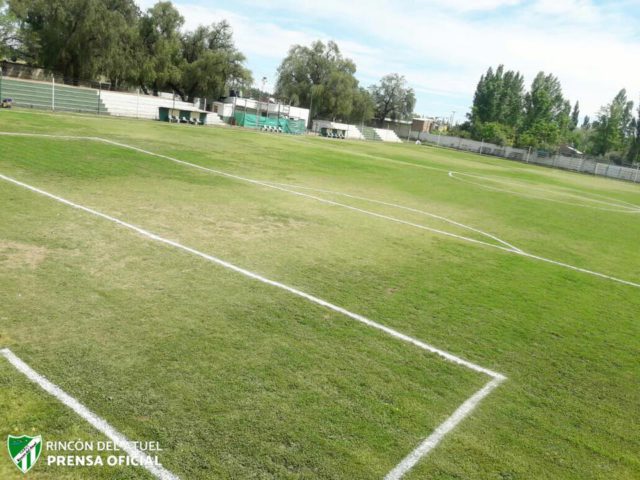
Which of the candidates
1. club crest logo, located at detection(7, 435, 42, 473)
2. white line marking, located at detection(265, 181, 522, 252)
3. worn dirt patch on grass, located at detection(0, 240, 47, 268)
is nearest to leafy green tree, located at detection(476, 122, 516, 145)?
white line marking, located at detection(265, 181, 522, 252)

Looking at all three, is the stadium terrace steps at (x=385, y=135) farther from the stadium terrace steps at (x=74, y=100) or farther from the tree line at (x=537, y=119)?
the stadium terrace steps at (x=74, y=100)

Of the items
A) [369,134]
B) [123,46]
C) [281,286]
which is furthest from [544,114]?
[281,286]

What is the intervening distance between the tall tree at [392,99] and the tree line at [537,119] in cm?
1385

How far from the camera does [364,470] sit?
4020mm

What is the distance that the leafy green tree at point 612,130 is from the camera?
3442 inches

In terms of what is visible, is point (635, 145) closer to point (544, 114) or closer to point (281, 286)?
point (544, 114)

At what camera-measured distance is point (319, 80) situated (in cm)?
8625

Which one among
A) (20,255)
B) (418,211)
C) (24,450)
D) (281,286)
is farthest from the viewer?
(418,211)

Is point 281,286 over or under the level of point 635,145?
under

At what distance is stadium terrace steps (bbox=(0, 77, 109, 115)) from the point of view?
35219 millimetres

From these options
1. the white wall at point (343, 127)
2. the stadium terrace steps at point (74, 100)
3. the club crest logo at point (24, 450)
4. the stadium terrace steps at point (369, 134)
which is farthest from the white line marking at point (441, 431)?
the stadium terrace steps at point (369, 134)

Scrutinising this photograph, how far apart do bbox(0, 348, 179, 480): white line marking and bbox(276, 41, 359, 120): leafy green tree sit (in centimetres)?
8189

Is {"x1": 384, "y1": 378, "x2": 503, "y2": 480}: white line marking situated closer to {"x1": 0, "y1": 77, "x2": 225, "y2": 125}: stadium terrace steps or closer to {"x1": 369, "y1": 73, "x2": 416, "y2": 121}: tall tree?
{"x1": 0, "y1": 77, "x2": 225, "y2": 125}: stadium terrace steps

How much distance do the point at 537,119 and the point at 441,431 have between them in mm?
99097
